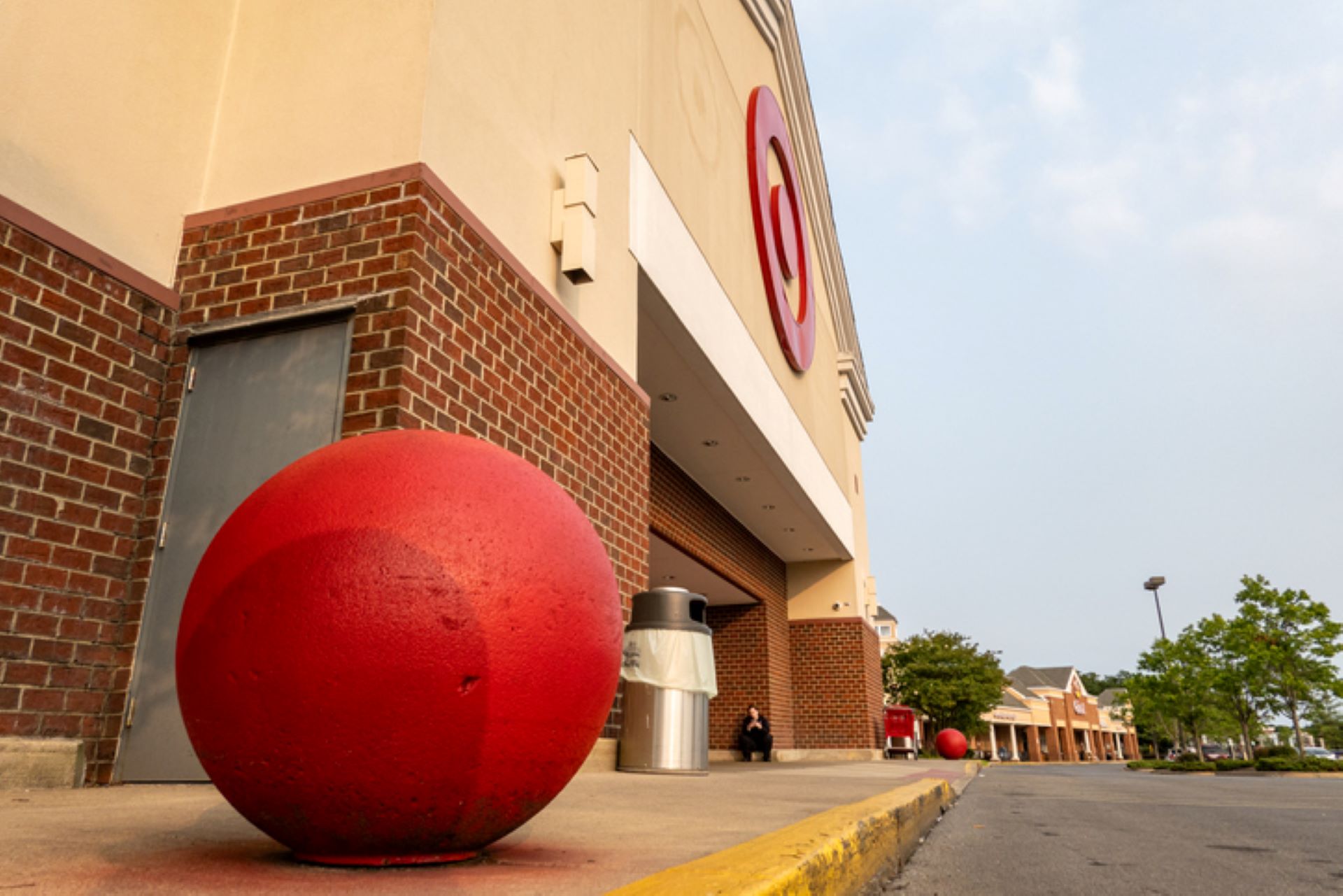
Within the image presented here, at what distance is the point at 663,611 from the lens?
6.78 m

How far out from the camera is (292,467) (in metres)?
2.20

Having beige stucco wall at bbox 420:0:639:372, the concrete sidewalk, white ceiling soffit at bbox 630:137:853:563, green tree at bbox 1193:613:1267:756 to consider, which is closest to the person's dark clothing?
white ceiling soffit at bbox 630:137:853:563

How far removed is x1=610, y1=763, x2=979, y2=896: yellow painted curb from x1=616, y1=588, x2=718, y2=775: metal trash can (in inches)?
114

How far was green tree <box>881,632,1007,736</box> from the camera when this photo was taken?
96.8 feet

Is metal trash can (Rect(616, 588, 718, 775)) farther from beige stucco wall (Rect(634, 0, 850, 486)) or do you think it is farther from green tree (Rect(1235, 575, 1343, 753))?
green tree (Rect(1235, 575, 1343, 753))

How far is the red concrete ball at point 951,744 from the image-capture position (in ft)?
82.7

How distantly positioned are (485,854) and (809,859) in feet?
2.69

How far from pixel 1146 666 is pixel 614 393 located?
3639cm

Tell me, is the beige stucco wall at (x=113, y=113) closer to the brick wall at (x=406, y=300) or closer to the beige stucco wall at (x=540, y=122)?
the brick wall at (x=406, y=300)

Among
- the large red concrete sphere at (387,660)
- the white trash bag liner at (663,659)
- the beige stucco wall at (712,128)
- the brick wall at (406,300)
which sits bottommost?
the large red concrete sphere at (387,660)

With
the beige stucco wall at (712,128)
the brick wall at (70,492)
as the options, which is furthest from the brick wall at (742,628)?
the brick wall at (70,492)

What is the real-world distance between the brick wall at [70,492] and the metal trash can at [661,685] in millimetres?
3522

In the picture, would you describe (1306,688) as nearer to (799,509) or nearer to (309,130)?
(799,509)

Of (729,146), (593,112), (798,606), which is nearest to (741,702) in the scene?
(798,606)
